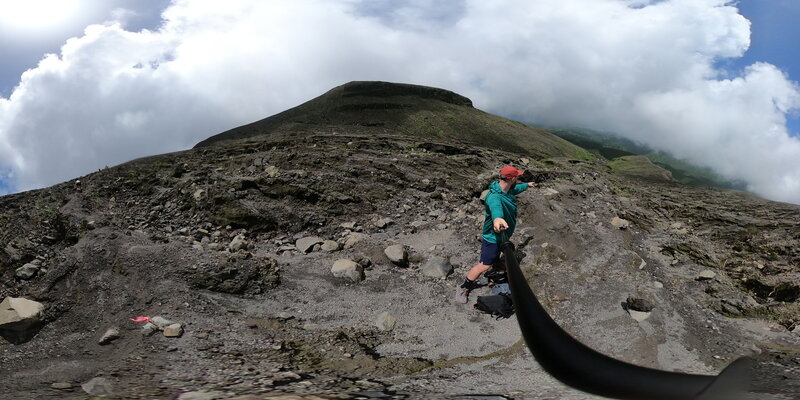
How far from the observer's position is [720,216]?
427 inches

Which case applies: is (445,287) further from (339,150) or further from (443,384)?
(339,150)

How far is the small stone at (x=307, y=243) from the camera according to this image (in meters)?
8.39

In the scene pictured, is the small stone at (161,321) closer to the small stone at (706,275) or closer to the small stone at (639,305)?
the small stone at (639,305)

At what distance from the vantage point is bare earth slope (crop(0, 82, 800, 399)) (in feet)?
14.3

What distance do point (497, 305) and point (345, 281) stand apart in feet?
8.68

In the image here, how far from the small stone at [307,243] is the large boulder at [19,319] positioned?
4070mm

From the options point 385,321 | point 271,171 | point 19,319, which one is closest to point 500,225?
point 385,321

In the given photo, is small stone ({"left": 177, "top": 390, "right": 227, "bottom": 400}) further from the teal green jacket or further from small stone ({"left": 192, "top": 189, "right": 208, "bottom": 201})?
small stone ({"left": 192, "top": 189, "right": 208, "bottom": 201})

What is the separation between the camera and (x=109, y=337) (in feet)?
16.2

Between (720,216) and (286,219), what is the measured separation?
1108 centimetres

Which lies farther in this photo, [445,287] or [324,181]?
[324,181]

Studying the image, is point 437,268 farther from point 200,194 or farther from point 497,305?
point 200,194

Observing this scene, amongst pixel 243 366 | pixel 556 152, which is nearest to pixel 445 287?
pixel 243 366

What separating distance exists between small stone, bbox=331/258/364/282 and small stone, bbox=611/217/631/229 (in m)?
5.67
